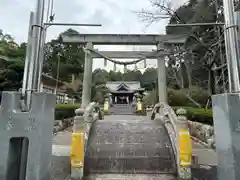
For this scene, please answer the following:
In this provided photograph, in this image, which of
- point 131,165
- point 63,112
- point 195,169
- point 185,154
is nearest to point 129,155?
point 131,165

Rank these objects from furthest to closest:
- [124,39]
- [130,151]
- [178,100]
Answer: [178,100] → [124,39] → [130,151]

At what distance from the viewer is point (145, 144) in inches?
221

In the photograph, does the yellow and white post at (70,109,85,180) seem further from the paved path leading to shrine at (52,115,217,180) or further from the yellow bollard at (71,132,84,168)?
the paved path leading to shrine at (52,115,217,180)

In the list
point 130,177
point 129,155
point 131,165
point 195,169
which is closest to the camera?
point 130,177

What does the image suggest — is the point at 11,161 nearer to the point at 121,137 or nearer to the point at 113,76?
the point at 121,137

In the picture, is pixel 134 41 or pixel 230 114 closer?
pixel 230 114

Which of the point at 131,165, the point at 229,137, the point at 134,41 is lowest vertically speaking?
the point at 131,165

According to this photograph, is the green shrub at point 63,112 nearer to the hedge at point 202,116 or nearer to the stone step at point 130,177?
the hedge at point 202,116

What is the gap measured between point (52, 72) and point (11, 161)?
2665 cm

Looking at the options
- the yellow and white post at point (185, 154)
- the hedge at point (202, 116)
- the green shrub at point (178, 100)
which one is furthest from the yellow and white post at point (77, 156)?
the green shrub at point (178, 100)

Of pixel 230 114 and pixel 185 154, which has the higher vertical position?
pixel 230 114

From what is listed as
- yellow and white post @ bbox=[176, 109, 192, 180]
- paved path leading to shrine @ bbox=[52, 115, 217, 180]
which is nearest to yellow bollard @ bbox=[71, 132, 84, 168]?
paved path leading to shrine @ bbox=[52, 115, 217, 180]

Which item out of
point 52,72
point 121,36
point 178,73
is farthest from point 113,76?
point 121,36

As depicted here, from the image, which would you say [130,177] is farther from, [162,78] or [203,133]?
[162,78]
